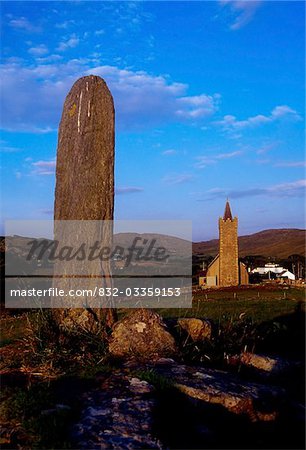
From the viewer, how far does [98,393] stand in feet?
18.0

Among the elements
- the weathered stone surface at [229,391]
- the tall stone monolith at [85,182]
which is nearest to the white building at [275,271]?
the tall stone monolith at [85,182]

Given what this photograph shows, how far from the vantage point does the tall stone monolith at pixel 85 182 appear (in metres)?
8.64

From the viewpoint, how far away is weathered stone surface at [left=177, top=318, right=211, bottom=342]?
795cm

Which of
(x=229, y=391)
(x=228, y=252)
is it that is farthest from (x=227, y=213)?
(x=229, y=391)

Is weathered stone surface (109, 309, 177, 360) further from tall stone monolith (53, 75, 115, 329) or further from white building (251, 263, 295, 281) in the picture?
white building (251, 263, 295, 281)

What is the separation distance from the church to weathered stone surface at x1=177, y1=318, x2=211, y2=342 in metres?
45.2

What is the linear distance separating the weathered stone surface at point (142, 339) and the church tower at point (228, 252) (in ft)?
152

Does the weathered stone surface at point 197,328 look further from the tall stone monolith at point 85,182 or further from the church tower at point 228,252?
the church tower at point 228,252

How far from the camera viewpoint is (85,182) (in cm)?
874

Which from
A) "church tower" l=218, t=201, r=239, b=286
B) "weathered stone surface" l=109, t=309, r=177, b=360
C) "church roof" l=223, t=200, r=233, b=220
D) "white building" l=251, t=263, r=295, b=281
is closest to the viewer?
Answer: "weathered stone surface" l=109, t=309, r=177, b=360

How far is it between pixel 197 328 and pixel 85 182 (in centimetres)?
325

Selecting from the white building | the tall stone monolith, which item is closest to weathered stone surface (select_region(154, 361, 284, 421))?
the tall stone monolith

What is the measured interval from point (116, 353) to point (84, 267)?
6.36ft

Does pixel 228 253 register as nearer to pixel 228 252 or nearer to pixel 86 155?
pixel 228 252
